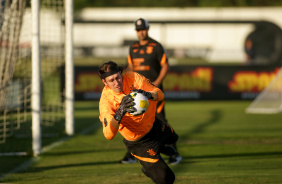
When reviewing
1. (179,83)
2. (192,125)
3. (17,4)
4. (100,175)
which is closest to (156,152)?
(100,175)

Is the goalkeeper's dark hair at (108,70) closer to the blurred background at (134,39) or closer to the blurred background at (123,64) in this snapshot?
the blurred background at (123,64)

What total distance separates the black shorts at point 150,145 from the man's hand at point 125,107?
951 millimetres

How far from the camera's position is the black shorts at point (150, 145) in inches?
280

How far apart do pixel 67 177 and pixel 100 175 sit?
20.7 inches

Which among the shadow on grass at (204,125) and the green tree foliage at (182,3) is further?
the green tree foliage at (182,3)

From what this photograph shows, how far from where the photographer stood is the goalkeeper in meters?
6.56

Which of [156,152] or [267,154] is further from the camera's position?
[267,154]

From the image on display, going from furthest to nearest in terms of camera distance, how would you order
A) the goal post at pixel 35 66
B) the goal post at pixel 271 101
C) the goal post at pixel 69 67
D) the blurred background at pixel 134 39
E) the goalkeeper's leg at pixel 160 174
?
the goal post at pixel 271 101 → the goal post at pixel 69 67 → the blurred background at pixel 134 39 → the goal post at pixel 35 66 → the goalkeeper's leg at pixel 160 174

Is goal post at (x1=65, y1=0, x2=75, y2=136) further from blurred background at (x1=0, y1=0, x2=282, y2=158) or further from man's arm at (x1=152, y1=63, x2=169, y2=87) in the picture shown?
man's arm at (x1=152, y1=63, x2=169, y2=87)

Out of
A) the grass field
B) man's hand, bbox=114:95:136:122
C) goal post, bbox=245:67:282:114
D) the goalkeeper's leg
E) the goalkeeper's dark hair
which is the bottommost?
goal post, bbox=245:67:282:114

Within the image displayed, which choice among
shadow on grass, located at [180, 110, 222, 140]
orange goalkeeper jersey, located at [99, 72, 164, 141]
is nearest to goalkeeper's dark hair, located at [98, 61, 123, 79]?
orange goalkeeper jersey, located at [99, 72, 164, 141]

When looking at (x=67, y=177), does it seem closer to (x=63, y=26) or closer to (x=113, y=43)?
(x=63, y=26)

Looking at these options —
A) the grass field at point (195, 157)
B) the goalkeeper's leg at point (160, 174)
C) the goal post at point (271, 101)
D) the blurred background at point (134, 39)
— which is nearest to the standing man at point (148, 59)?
the grass field at point (195, 157)

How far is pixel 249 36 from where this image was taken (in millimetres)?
45875
